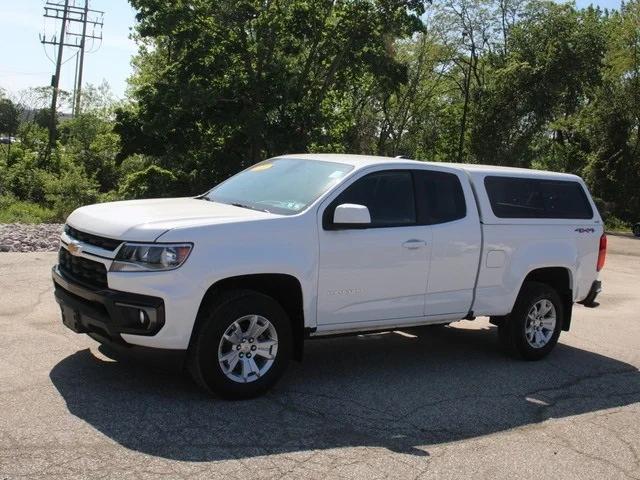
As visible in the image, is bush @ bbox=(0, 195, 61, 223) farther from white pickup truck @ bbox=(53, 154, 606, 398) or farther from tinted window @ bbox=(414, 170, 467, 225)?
tinted window @ bbox=(414, 170, 467, 225)

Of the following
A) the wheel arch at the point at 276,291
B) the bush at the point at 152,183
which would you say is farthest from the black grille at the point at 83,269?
the bush at the point at 152,183

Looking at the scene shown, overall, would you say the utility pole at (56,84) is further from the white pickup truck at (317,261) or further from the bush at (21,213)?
the white pickup truck at (317,261)

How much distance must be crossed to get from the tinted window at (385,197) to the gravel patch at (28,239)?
25.1 ft

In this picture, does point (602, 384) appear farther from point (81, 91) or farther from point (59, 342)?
Result: point (81, 91)

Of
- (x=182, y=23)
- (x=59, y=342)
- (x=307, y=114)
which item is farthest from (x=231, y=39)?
(x=59, y=342)

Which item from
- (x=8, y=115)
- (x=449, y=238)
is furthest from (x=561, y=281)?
(x=8, y=115)

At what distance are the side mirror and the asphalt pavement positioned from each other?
54.6 inches

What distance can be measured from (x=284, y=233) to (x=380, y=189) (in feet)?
3.80

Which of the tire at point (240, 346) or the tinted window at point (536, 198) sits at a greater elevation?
the tinted window at point (536, 198)

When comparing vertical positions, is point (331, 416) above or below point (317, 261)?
below

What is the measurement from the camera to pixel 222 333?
519 cm

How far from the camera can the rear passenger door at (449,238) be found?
6363 mm

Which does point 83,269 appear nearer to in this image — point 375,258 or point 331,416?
point 331,416

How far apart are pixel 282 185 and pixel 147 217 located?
1367mm
